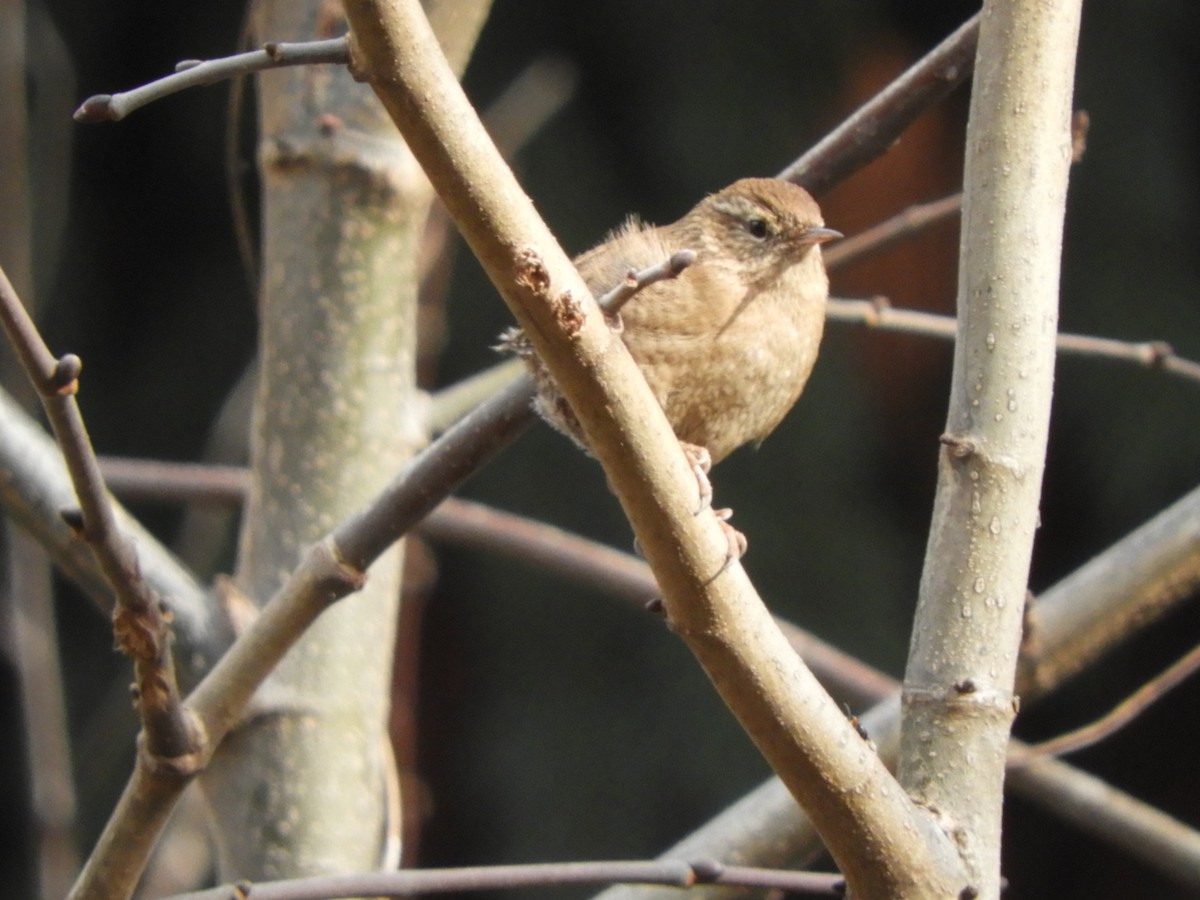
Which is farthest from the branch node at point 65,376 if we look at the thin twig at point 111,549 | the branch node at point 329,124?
the branch node at point 329,124

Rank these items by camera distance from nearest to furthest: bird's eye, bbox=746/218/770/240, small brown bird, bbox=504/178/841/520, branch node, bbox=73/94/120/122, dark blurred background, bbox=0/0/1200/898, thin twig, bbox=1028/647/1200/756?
1. branch node, bbox=73/94/120/122
2. small brown bird, bbox=504/178/841/520
3. thin twig, bbox=1028/647/1200/756
4. bird's eye, bbox=746/218/770/240
5. dark blurred background, bbox=0/0/1200/898

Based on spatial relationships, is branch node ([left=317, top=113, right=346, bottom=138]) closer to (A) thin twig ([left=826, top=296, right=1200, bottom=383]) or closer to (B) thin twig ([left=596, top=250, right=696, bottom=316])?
(A) thin twig ([left=826, top=296, right=1200, bottom=383])

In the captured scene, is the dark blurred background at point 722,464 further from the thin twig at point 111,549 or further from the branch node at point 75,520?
the branch node at point 75,520

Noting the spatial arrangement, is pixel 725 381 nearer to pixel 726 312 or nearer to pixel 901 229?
pixel 726 312

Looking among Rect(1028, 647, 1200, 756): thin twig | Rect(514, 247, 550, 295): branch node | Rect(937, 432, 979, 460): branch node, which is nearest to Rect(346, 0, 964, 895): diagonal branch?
Rect(514, 247, 550, 295): branch node

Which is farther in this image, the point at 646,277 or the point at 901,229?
the point at 901,229

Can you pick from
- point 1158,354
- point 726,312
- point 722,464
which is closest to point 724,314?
point 726,312
